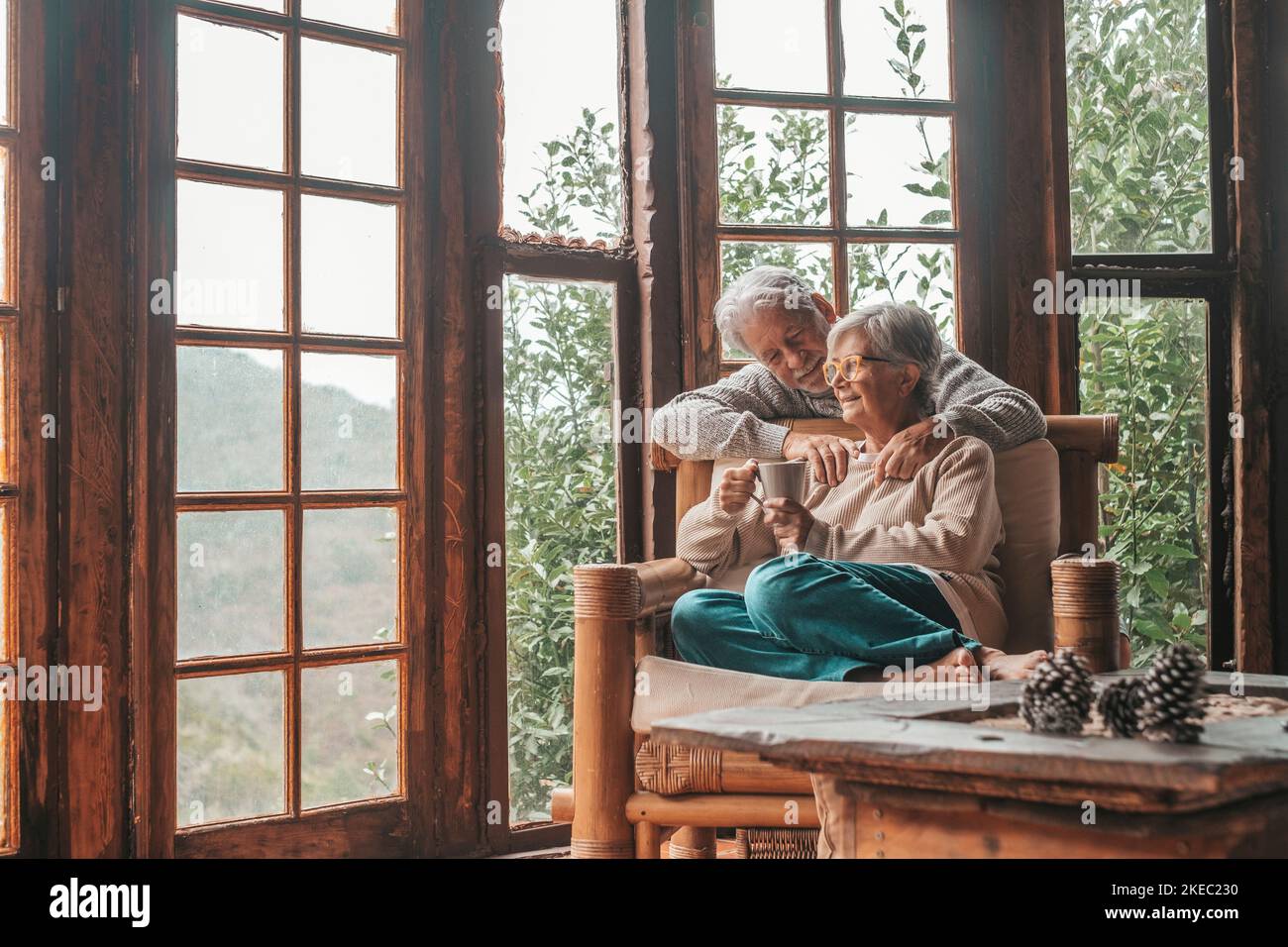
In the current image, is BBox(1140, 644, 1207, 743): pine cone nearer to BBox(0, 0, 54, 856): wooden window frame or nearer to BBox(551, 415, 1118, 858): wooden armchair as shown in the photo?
BBox(551, 415, 1118, 858): wooden armchair

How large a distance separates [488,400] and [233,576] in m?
0.74

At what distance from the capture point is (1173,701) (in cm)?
120

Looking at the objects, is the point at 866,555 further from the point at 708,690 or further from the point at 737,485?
the point at 708,690

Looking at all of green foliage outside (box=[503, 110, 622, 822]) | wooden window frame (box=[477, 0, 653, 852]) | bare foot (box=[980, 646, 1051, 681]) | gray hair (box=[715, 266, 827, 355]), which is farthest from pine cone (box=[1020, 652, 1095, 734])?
green foliage outside (box=[503, 110, 622, 822])

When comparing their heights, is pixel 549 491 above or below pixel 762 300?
below

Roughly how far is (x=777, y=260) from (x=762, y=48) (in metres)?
0.57

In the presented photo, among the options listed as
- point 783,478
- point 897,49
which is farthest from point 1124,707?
point 897,49

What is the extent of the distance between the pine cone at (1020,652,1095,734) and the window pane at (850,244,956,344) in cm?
189

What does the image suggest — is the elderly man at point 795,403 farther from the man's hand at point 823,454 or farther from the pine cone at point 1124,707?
the pine cone at point 1124,707

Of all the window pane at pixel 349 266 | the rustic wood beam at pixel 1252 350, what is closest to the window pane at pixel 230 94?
the window pane at pixel 349 266

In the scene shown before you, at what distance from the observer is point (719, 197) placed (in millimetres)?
3027

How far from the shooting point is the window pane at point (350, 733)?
2.62 metres

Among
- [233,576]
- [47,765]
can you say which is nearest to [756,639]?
[233,576]

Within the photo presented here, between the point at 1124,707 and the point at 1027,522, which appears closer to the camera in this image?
the point at 1124,707
